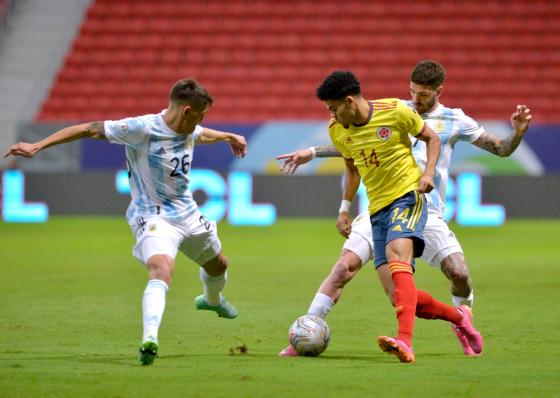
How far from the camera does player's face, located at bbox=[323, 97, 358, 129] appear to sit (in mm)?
7016

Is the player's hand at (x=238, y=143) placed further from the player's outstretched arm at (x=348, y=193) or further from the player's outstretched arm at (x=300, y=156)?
the player's outstretched arm at (x=348, y=193)

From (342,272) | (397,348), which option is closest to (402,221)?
(342,272)

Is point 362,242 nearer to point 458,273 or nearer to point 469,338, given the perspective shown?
point 458,273

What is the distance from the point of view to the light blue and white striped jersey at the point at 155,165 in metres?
7.39

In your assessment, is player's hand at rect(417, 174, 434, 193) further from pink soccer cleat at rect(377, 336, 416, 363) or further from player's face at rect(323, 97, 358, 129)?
pink soccer cleat at rect(377, 336, 416, 363)

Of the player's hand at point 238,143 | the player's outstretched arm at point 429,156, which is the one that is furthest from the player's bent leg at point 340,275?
the player's hand at point 238,143

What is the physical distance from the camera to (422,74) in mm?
7699

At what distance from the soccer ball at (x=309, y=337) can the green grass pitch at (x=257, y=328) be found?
0.13m

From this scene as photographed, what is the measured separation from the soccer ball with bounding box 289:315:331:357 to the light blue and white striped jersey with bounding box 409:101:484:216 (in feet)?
3.95

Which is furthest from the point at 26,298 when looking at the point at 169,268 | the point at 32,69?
the point at 32,69

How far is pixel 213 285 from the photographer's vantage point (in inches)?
334

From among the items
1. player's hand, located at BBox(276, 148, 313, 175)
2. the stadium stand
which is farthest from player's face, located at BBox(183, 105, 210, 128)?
the stadium stand

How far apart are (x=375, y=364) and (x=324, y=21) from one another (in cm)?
1864

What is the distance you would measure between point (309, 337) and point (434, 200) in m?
1.34
